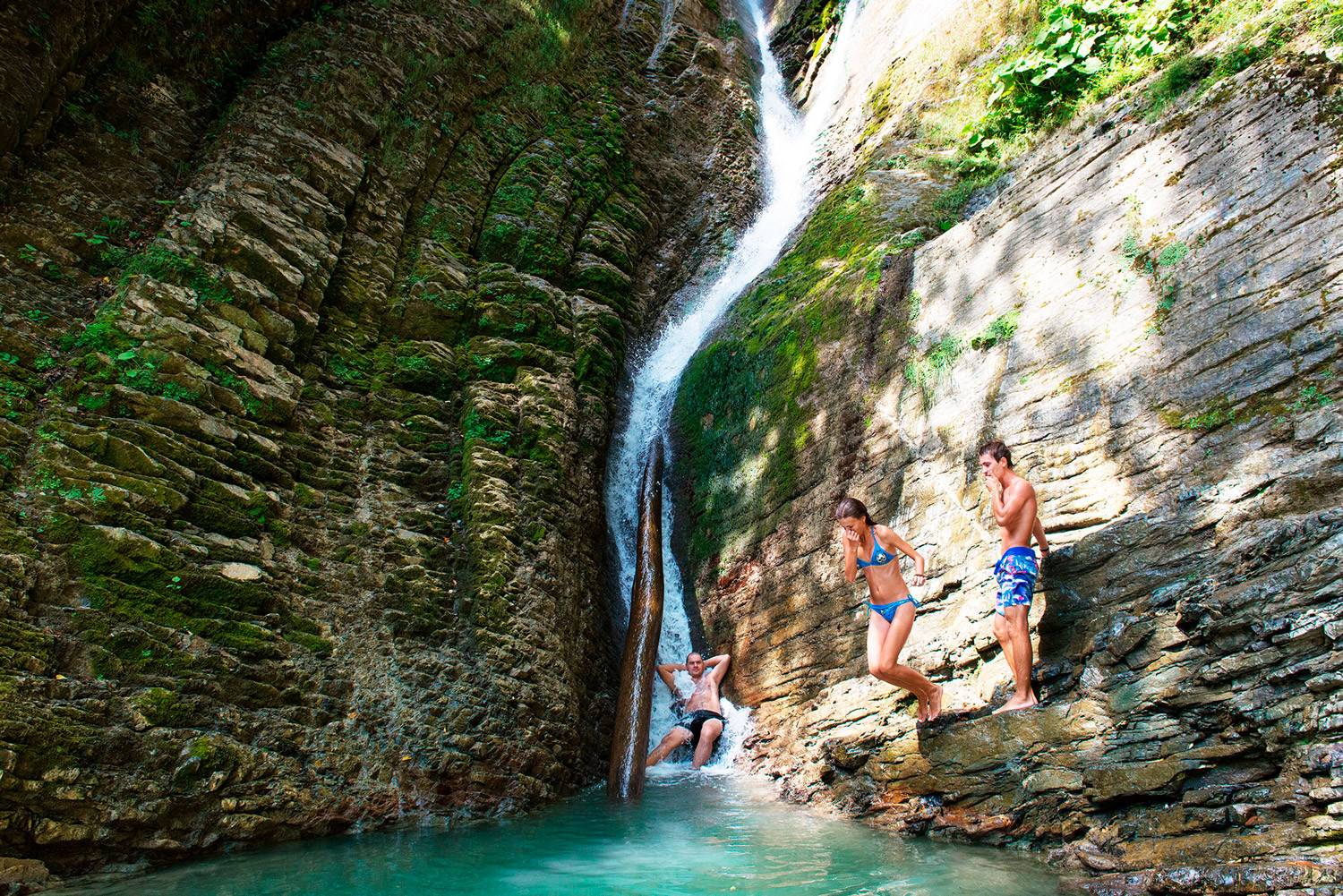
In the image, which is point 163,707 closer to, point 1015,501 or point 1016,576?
point 1016,576

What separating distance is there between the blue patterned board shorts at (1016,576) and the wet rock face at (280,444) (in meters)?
4.64

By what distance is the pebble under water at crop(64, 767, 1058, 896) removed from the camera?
423 cm

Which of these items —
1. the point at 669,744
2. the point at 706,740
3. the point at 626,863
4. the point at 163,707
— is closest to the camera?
the point at 626,863

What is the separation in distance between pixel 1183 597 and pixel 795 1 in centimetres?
2137

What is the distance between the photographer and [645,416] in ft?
37.5

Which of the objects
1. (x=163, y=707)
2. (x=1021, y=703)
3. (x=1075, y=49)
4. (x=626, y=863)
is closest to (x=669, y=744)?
(x=626, y=863)

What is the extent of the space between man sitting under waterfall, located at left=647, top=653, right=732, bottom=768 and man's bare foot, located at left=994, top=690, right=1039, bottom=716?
3.66m

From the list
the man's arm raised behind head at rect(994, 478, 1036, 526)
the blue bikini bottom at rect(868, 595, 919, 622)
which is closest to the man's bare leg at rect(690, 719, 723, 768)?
the blue bikini bottom at rect(868, 595, 919, 622)

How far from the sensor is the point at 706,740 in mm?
7840

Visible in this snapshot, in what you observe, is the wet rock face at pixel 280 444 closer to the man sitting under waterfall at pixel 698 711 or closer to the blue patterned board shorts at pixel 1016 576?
the man sitting under waterfall at pixel 698 711

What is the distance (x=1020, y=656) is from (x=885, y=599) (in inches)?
39.1

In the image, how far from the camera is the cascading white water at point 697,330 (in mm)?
9211

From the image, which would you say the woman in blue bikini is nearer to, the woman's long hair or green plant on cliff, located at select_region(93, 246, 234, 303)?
the woman's long hair

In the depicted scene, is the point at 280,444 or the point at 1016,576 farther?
the point at 280,444
